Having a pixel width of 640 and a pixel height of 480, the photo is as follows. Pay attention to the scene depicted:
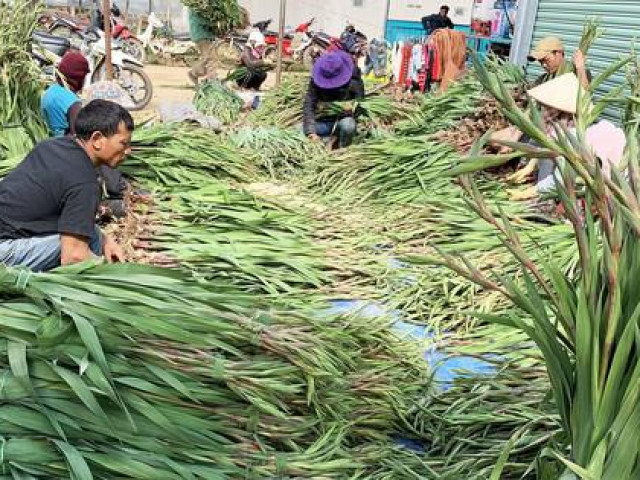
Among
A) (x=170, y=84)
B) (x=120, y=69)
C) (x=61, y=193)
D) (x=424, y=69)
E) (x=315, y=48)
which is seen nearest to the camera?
(x=61, y=193)

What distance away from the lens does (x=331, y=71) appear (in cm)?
582

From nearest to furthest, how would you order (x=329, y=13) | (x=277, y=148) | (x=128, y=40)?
(x=277, y=148) < (x=128, y=40) < (x=329, y=13)

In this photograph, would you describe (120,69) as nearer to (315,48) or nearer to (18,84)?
(18,84)

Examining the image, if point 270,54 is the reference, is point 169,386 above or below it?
below

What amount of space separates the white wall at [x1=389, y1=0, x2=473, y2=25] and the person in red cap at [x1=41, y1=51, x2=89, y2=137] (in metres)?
10.2

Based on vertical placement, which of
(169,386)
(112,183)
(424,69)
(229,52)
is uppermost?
(229,52)

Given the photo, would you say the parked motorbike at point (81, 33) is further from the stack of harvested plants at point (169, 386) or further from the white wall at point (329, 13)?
the stack of harvested plants at point (169, 386)

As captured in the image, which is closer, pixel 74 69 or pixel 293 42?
pixel 74 69

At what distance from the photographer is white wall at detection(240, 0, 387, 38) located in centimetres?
1486

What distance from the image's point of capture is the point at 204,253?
309cm

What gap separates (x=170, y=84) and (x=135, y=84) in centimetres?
277

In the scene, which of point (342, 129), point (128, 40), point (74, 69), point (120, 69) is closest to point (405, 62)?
point (120, 69)

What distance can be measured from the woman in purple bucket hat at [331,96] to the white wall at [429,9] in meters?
7.79

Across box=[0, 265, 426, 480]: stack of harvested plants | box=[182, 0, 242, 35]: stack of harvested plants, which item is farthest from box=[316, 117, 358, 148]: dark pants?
box=[182, 0, 242, 35]: stack of harvested plants
